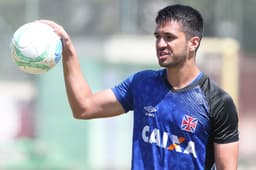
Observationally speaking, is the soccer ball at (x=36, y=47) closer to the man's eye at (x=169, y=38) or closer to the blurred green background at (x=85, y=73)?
the man's eye at (x=169, y=38)

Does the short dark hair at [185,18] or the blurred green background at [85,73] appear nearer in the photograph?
the short dark hair at [185,18]

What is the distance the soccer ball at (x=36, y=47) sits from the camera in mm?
5152

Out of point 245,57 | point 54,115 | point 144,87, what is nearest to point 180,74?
point 144,87

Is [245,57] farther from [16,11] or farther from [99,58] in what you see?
[16,11]

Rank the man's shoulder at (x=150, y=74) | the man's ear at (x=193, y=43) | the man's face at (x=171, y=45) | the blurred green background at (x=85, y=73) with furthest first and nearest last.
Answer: the blurred green background at (x=85, y=73) → the man's shoulder at (x=150, y=74) → the man's ear at (x=193, y=43) → the man's face at (x=171, y=45)

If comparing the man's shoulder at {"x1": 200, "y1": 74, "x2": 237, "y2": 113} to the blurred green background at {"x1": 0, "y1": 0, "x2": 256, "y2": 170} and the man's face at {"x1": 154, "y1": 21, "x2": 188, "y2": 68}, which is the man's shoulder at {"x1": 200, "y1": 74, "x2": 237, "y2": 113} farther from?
the blurred green background at {"x1": 0, "y1": 0, "x2": 256, "y2": 170}

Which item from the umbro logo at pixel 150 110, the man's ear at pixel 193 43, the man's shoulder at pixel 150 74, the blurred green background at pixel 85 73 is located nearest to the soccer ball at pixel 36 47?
the man's shoulder at pixel 150 74

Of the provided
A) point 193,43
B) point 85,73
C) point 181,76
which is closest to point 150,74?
point 181,76

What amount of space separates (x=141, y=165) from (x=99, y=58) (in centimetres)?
815

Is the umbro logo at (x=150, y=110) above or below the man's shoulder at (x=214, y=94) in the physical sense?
below

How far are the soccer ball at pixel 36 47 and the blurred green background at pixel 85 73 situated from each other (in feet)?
23.7

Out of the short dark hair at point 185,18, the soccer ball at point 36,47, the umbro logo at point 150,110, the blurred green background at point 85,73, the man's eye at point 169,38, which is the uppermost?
the short dark hair at point 185,18

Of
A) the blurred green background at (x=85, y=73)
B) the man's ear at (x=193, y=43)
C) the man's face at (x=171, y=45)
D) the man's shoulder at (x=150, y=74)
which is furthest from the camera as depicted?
the blurred green background at (x=85, y=73)

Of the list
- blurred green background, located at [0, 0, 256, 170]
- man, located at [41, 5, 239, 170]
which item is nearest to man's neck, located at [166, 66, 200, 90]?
man, located at [41, 5, 239, 170]
